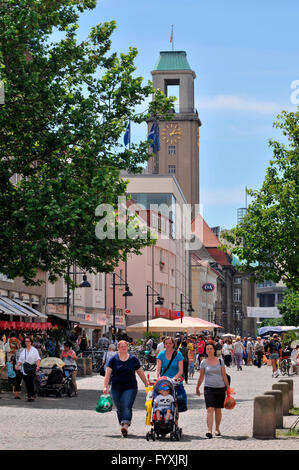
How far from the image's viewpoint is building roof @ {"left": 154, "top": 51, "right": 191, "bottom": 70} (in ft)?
495

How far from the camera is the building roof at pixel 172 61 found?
151m

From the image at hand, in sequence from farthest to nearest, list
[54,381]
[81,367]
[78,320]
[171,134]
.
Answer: [171,134] → [78,320] → [81,367] → [54,381]

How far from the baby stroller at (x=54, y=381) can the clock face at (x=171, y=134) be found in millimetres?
118747

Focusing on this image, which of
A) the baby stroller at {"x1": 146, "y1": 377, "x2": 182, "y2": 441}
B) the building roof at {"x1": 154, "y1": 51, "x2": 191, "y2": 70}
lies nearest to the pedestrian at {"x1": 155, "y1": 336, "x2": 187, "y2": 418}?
the baby stroller at {"x1": 146, "y1": 377, "x2": 182, "y2": 441}

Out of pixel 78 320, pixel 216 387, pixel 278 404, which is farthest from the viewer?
pixel 78 320

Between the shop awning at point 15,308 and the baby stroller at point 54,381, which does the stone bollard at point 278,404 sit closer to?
the baby stroller at point 54,381

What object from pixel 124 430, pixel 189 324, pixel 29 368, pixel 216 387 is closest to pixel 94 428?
pixel 124 430

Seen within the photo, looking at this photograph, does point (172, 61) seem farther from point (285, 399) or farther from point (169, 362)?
point (169, 362)

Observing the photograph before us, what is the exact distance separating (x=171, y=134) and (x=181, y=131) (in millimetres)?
1896

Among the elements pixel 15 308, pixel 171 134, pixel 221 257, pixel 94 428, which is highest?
pixel 171 134

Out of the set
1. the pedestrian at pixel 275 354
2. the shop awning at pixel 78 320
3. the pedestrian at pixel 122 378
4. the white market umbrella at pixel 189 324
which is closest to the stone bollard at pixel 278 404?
the pedestrian at pixel 122 378

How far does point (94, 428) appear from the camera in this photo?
17672 millimetres

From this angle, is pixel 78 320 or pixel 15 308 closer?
pixel 15 308
